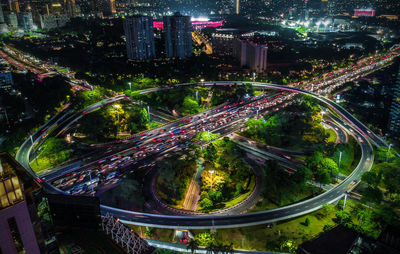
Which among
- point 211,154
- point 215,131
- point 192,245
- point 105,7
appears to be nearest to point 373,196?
point 211,154

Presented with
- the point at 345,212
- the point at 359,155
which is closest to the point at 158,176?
the point at 345,212

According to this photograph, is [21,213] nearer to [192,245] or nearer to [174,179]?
[192,245]

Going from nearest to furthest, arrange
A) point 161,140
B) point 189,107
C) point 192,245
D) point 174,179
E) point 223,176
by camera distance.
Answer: point 192,245 → point 174,179 → point 223,176 → point 161,140 → point 189,107

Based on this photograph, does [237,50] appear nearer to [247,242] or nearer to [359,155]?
[359,155]

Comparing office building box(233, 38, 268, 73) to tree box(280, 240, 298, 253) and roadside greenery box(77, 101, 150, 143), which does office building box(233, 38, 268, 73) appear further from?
tree box(280, 240, 298, 253)

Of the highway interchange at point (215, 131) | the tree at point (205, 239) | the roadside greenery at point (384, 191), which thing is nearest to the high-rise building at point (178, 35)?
the highway interchange at point (215, 131)

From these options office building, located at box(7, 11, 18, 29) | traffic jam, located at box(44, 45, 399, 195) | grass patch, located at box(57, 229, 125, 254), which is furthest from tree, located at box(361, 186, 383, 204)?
office building, located at box(7, 11, 18, 29)

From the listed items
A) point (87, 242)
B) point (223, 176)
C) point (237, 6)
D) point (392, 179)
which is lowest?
point (223, 176)
